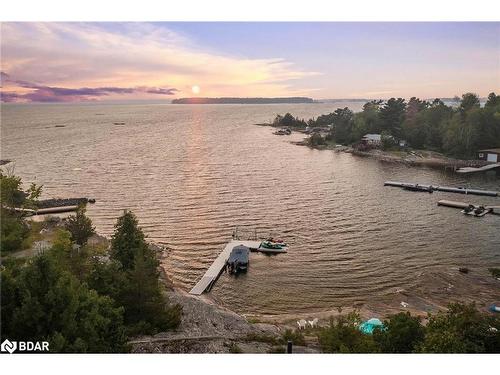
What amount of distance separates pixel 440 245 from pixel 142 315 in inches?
887

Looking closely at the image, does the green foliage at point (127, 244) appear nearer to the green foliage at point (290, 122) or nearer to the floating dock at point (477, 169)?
the floating dock at point (477, 169)

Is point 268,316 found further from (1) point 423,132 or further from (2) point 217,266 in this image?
(1) point 423,132

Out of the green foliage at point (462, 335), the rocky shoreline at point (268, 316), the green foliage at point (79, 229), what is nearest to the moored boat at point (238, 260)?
the rocky shoreline at point (268, 316)

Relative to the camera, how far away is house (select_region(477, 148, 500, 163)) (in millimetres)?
62981

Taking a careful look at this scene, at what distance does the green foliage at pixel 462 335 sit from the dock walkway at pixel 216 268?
13.1m

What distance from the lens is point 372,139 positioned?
7831 centimetres

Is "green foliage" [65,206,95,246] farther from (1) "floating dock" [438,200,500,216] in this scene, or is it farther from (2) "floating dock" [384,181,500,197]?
(2) "floating dock" [384,181,500,197]

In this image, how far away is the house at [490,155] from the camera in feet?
207

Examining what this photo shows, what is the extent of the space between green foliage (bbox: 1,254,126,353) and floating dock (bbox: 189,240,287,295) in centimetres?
→ 1130

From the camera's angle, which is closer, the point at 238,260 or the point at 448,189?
the point at 238,260

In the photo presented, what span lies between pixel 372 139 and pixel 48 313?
73.4 metres

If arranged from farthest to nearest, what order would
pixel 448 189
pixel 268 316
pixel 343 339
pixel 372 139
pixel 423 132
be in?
pixel 372 139 < pixel 423 132 < pixel 448 189 < pixel 268 316 < pixel 343 339

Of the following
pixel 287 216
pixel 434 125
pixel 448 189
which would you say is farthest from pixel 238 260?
pixel 434 125

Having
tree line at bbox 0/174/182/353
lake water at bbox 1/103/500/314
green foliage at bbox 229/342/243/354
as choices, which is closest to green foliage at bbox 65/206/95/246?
→ lake water at bbox 1/103/500/314
